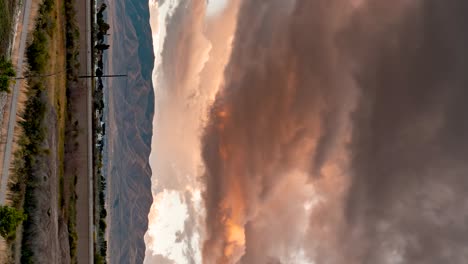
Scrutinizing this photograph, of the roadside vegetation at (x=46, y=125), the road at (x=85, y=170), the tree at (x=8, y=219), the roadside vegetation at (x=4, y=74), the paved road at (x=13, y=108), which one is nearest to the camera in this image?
the tree at (x=8, y=219)

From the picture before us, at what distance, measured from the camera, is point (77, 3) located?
290ft

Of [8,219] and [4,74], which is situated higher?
[4,74]

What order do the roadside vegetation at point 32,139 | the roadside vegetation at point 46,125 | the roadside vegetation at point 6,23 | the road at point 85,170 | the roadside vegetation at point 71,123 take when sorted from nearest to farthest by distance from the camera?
the roadside vegetation at point 6,23
the roadside vegetation at point 32,139
the roadside vegetation at point 46,125
the roadside vegetation at point 71,123
the road at point 85,170

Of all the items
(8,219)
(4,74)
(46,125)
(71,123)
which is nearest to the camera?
(8,219)

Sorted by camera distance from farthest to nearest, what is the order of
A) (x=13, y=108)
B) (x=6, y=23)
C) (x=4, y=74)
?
(x=13, y=108) → (x=6, y=23) → (x=4, y=74)

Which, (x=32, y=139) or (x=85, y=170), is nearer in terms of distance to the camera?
(x=32, y=139)

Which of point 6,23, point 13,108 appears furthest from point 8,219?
point 6,23

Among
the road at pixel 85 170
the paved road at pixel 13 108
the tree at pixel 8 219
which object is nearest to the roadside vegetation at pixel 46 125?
the paved road at pixel 13 108

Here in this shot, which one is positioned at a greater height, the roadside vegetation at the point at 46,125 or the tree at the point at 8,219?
the roadside vegetation at the point at 46,125

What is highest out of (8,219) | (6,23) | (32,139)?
(6,23)

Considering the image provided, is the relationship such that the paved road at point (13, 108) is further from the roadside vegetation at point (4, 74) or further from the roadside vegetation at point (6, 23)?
the roadside vegetation at point (4, 74)

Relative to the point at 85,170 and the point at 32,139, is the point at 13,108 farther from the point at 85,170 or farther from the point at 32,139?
the point at 85,170

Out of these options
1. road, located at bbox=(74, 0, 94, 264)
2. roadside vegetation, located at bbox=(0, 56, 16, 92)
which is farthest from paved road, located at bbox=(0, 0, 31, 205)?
road, located at bbox=(74, 0, 94, 264)

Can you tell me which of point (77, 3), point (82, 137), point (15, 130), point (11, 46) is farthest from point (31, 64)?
point (77, 3)
